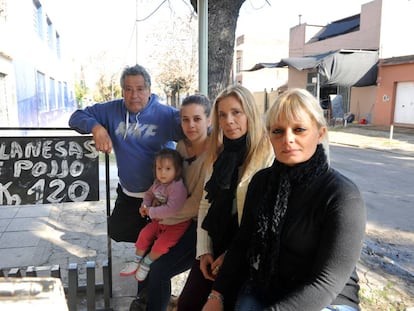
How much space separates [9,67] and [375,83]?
16540 millimetres

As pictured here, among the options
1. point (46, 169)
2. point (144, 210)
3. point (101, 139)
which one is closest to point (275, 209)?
point (144, 210)

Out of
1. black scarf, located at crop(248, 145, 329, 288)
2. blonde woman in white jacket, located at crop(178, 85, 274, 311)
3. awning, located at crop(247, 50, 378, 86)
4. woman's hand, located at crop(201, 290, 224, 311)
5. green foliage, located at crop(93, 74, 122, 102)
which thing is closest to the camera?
black scarf, located at crop(248, 145, 329, 288)

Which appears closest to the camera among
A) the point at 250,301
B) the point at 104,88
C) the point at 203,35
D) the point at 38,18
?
the point at 250,301

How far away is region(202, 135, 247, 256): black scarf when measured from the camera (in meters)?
1.93

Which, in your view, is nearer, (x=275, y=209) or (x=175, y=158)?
(x=275, y=209)

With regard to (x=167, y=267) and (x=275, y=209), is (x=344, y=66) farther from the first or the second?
(x=275, y=209)

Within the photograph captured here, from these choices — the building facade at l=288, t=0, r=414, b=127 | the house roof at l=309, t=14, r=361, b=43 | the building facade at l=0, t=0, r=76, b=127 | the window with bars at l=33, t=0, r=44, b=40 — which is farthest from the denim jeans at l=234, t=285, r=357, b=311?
the house roof at l=309, t=14, r=361, b=43

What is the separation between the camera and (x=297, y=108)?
1.52 metres

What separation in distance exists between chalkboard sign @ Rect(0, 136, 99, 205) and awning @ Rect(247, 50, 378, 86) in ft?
51.9

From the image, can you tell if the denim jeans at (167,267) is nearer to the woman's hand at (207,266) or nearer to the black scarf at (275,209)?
the woman's hand at (207,266)

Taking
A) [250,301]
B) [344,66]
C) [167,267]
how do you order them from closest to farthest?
[250,301] → [167,267] → [344,66]

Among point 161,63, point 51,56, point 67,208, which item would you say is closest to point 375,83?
point 161,63

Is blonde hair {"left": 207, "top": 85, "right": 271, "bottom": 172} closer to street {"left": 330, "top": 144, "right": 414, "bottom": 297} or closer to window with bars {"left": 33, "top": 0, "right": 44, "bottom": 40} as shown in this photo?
street {"left": 330, "top": 144, "right": 414, "bottom": 297}

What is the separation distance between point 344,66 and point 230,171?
17044 millimetres
